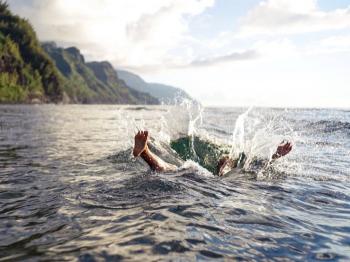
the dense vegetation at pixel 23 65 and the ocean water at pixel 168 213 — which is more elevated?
the dense vegetation at pixel 23 65

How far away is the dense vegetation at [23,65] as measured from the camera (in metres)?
138

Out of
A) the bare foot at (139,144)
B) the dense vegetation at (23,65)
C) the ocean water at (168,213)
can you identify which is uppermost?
the dense vegetation at (23,65)

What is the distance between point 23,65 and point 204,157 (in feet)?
507

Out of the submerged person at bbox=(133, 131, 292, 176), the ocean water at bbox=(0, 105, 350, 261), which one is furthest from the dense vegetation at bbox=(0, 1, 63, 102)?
the ocean water at bbox=(0, 105, 350, 261)

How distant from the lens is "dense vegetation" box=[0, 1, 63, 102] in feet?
453

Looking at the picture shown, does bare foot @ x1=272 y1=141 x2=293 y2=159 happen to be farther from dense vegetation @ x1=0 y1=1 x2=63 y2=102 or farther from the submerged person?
dense vegetation @ x1=0 y1=1 x2=63 y2=102

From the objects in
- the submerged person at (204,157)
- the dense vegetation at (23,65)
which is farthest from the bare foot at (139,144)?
the dense vegetation at (23,65)

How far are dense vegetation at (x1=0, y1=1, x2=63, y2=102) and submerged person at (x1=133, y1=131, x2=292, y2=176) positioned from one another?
414 ft

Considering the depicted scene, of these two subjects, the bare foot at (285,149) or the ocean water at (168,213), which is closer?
the ocean water at (168,213)

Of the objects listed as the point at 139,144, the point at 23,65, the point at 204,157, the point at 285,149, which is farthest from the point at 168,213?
the point at 23,65

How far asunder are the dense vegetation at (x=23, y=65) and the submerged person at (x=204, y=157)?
126 metres

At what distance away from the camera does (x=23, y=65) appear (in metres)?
154

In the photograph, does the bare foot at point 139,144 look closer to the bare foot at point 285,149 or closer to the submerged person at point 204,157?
the submerged person at point 204,157

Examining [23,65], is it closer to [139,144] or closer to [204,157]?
[204,157]
